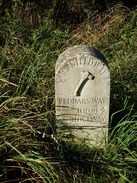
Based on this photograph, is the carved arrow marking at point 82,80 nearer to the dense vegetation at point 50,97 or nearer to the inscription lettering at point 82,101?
the inscription lettering at point 82,101

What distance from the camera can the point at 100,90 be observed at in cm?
246

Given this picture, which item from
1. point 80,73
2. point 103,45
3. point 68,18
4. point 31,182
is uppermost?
point 68,18

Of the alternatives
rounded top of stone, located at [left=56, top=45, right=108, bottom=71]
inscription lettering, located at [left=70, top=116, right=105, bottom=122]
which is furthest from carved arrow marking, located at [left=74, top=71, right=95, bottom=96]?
inscription lettering, located at [left=70, top=116, right=105, bottom=122]

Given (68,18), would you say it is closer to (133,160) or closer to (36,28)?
(36,28)

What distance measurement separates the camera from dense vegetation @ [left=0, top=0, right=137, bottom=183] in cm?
229

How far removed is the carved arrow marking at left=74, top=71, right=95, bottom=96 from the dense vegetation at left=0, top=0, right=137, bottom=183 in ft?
1.12

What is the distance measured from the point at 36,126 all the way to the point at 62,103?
13.2 inches

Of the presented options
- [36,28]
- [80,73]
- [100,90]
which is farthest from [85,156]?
[36,28]

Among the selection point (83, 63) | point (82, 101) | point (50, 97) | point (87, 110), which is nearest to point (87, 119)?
point (87, 110)

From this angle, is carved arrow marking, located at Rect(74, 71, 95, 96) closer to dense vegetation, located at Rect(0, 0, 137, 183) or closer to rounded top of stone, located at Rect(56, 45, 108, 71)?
rounded top of stone, located at Rect(56, 45, 108, 71)

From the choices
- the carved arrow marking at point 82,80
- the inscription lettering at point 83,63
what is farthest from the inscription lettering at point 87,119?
the inscription lettering at point 83,63

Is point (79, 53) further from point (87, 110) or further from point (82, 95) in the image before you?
point (87, 110)

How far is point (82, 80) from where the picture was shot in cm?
239

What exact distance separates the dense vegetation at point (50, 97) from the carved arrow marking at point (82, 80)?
34cm
